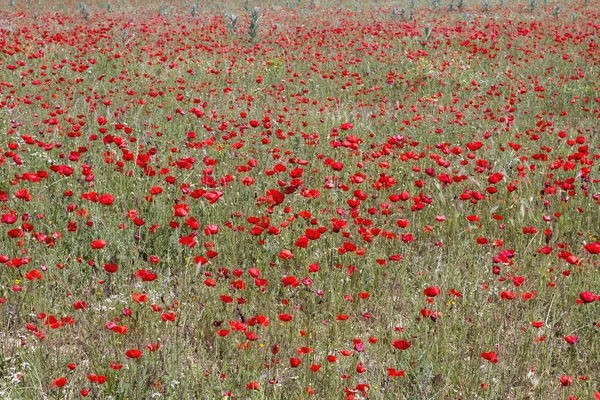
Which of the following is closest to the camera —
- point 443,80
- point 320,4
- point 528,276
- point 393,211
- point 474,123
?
point 528,276

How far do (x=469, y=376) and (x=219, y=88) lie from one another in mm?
7074

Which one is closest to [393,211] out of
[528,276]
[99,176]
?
[528,276]

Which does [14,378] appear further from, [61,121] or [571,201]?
[61,121]

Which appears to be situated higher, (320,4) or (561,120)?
(320,4)

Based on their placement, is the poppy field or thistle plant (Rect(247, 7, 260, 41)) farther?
thistle plant (Rect(247, 7, 260, 41))

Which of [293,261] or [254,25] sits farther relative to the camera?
[254,25]

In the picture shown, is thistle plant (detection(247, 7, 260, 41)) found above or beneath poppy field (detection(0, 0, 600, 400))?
above

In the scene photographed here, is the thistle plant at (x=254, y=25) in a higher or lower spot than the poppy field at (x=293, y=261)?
higher

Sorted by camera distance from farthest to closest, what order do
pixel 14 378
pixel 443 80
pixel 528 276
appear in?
pixel 443 80, pixel 528 276, pixel 14 378

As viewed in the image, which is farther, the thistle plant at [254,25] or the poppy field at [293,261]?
the thistle plant at [254,25]

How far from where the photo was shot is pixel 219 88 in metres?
8.82

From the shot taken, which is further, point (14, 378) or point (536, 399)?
point (536, 399)

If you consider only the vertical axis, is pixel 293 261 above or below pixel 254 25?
below

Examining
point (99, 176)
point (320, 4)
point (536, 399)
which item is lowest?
point (536, 399)
